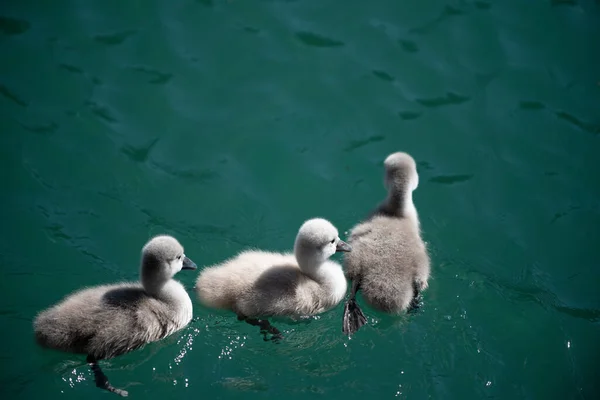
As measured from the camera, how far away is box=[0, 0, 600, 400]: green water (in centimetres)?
498

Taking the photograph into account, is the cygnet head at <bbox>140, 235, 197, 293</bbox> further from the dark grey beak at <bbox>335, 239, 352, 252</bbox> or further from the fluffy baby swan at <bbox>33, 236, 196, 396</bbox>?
the dark grey beak at <bbox>335, 239, 352, 252</bbox>

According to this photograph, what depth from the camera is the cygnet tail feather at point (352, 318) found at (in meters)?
5.07

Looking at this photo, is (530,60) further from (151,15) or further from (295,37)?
(151,15)

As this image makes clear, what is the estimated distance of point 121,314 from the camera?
4648 millimetres

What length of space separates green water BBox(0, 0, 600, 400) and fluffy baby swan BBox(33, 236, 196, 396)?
19 centimetres

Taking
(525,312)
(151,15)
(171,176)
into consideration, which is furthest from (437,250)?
(151,15)

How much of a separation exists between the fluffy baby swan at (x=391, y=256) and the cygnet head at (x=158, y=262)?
4.71ft

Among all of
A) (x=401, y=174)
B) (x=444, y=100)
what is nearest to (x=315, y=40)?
(x=444, y=100)

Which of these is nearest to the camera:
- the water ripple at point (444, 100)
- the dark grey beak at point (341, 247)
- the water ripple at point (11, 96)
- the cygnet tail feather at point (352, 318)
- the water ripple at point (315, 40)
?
the cygnet tail feather at point (352, 318)

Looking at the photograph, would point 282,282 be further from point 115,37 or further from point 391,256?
point 115,37

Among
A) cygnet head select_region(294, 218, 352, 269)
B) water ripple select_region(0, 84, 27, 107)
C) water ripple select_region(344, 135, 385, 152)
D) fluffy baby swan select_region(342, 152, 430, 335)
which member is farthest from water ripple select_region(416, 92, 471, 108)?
water ripple select_region(0, 84, 27, 107)

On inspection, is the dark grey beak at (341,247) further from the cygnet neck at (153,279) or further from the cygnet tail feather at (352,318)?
the cygnet neck at (153,279)

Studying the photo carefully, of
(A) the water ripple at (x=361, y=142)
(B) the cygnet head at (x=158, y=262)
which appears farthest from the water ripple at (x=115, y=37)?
(B) the cygnet head at (x=158, y=262)

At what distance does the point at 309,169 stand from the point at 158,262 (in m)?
2.35
